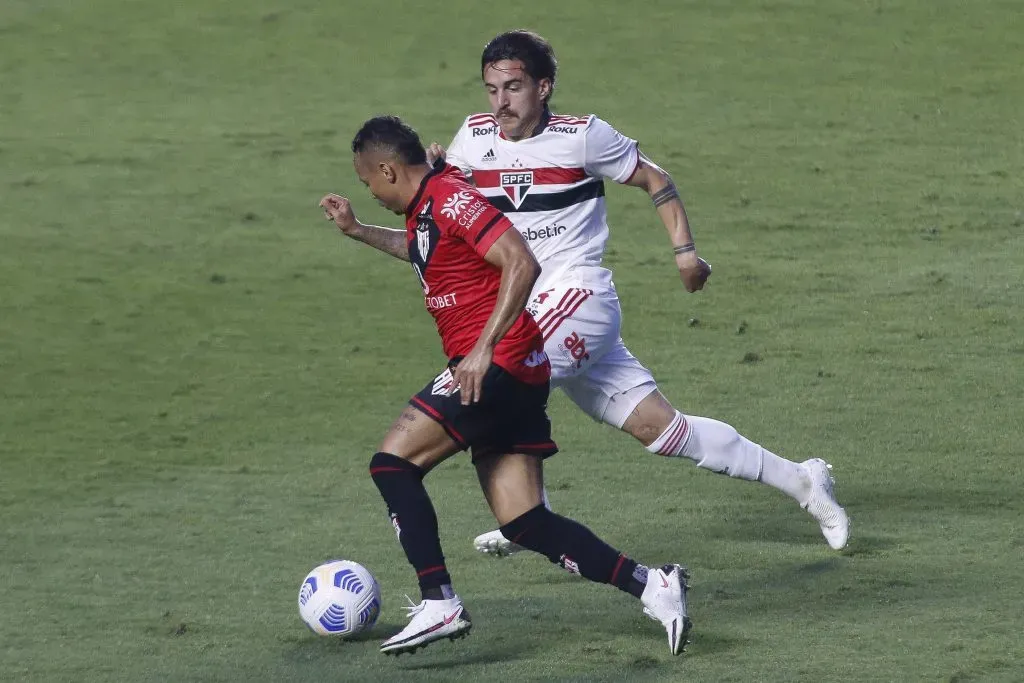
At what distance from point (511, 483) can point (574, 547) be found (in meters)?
0.31

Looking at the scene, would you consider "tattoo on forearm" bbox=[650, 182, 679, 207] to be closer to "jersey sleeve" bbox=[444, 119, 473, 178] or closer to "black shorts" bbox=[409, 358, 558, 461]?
"jersey sleeve" bbox=[444, 119, 473, 178]

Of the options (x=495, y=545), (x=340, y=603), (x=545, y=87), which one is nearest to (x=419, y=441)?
(x=340, y=603)

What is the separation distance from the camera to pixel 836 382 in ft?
33.0

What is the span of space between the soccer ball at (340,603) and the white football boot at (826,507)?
1998 millimetres

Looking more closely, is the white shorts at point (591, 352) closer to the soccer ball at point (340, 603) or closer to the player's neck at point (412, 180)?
the player's neck at point (412, 180)

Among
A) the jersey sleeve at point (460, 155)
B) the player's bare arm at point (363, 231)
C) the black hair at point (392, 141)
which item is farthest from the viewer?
the jersey sleeve at point (460, 155)

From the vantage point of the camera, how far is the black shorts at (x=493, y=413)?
557 centimetres

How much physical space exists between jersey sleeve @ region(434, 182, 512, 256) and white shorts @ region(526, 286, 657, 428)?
38.7 inches

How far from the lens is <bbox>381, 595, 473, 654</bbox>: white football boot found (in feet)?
18.1

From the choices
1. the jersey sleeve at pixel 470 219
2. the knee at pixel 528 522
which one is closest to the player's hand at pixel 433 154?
the jersey sleeve at pixel 470 219

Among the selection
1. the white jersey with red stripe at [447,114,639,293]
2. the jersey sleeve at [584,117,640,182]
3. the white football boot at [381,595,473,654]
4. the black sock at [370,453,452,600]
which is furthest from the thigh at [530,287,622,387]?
the white football boot at [381,595,473,654]

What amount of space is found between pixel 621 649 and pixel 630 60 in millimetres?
12048

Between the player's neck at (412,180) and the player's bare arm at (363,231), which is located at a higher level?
the player's neck at (412,180)

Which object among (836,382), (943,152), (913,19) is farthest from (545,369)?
(913,19)
